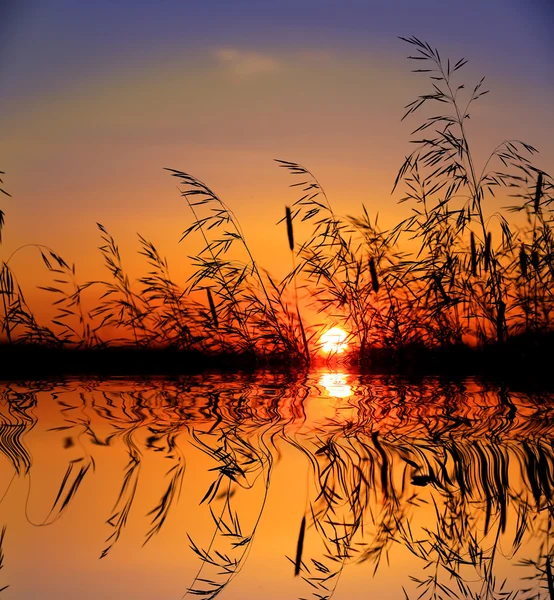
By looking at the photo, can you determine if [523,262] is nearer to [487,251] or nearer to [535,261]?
[535,261]

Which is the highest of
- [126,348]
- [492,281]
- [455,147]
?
[455,147]

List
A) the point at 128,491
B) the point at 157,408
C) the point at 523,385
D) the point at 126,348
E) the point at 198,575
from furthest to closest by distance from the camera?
the point at 126,348, the point at 523,385, the point at 157,408, the point at 128,491, the point at 198,575

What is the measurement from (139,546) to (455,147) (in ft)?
11.6

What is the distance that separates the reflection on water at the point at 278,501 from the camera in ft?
4.96

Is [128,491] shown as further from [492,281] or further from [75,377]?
[492,281]

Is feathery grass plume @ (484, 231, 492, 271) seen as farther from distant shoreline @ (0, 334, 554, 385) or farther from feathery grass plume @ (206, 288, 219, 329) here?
feathery grass plume @ (206, 288, 219, 329)

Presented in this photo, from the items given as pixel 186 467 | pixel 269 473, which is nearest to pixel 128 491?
pixel 186 467

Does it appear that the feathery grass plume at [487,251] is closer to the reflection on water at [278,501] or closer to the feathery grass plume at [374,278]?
the feathery grass plume at [374,278]

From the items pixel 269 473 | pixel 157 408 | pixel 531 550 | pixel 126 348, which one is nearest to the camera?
pixel 531 550

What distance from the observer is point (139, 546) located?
5.41 ft

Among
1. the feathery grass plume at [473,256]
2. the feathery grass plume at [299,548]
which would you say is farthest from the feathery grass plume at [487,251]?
the feathery grass plume at [299,548]

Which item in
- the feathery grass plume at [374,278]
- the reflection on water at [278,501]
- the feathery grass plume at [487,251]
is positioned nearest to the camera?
the reflection on water at [278,501]

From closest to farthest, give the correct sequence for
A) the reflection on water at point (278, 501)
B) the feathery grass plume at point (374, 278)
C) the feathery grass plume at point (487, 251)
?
the reflection on water at point (278, 501) → the feathery grass plume at point (487, 251) → the feathery grass plume at point (374, 278)

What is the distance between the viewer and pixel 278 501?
1945 millimetres
